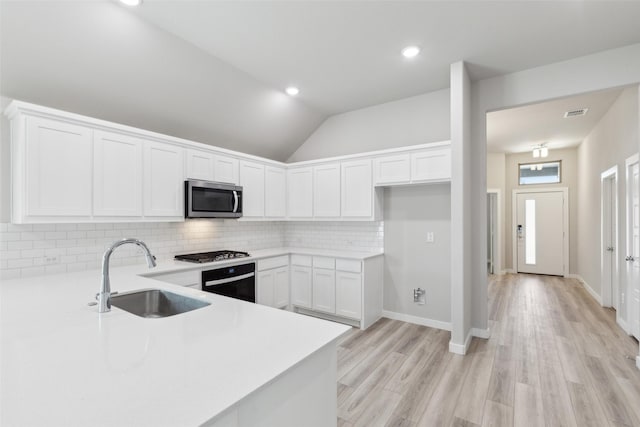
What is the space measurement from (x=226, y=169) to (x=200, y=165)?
0.37 m

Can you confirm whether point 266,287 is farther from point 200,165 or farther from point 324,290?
point 200,165

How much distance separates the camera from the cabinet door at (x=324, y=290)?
4098mm

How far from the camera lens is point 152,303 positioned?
2232mm

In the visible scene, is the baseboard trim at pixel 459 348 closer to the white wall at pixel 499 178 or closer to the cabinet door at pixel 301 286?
the cabinet door at pixel 301 286

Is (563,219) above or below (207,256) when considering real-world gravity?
above

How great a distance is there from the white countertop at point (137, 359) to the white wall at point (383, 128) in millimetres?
3243

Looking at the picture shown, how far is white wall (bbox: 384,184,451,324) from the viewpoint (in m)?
3.89

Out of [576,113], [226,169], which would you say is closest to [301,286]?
[226,169]

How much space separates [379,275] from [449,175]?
63.9 inches

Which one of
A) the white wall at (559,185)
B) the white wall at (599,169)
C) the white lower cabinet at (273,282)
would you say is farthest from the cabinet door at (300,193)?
the white wall at (559,185)

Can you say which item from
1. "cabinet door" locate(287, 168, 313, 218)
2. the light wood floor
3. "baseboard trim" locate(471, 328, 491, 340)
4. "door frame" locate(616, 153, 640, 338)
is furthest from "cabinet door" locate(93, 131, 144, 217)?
"door frame" locate(616, 153, 640, 338)

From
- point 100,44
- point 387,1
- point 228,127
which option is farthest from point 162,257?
point 387,1

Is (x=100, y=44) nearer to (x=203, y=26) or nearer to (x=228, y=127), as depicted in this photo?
(x=203, y=26)

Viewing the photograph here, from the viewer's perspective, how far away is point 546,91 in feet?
10.8
